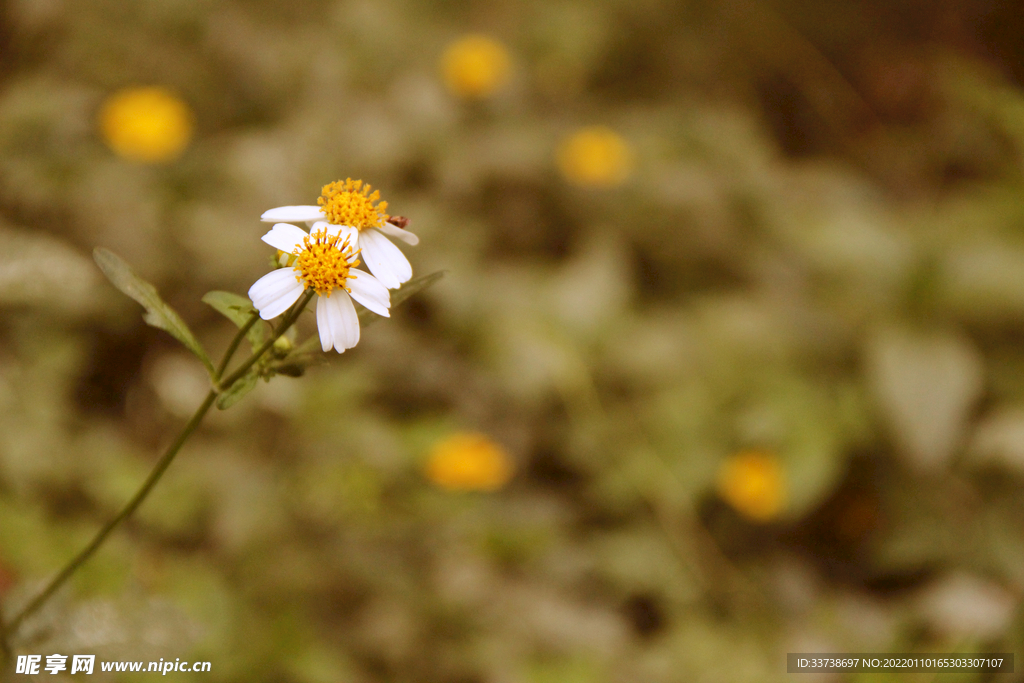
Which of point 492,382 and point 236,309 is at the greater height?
point 492,382

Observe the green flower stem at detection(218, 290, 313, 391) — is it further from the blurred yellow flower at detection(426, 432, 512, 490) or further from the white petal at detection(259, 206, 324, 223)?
the blurred yellow flower at detection(426, 432, 512, 490)

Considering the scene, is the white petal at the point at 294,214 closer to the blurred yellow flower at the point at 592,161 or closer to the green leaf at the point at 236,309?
the green leaf at the point at 236,309

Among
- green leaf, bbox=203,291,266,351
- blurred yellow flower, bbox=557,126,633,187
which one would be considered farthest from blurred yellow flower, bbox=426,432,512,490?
blurred yellow flower, bbox=557,126,633,187

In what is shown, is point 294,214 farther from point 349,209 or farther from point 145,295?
point 145,295

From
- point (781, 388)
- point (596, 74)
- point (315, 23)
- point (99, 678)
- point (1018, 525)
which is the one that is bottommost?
point (99, 678)

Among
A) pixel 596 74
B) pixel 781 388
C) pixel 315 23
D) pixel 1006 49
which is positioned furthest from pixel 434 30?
pixel 1006 49

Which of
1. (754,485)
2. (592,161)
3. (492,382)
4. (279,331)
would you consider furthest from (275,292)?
(592,161)

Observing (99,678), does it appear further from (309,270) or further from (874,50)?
(874,50)
